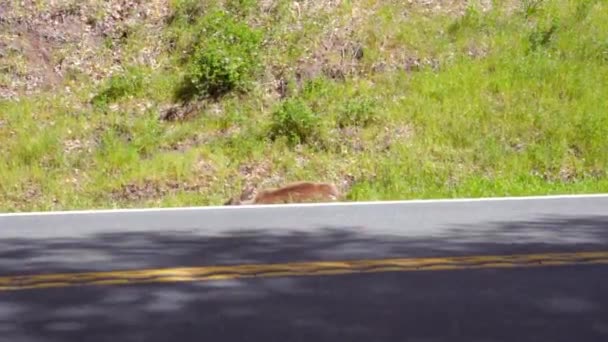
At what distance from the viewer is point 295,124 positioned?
1717cm

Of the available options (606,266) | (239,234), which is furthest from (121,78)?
(606,266)

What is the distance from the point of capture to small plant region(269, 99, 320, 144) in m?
17.1

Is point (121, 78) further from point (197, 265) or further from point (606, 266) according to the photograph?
point (606, 266)

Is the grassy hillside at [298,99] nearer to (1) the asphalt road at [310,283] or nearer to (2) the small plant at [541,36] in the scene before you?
(2) the small plant at [541,36]

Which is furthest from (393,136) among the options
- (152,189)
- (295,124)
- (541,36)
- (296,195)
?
(541,36)

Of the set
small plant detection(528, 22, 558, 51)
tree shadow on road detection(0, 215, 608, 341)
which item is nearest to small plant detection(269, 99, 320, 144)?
small plant detection(528, 22, 558, 51)

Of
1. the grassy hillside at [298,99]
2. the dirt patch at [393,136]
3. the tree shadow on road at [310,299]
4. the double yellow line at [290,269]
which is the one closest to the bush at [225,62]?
the grassy hillside at [298,99]

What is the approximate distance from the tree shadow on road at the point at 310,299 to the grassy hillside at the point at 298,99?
5.34 m

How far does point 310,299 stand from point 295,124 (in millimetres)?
9608

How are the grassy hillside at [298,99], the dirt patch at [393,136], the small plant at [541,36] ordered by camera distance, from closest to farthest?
the grassy hillside at [298,99], the dirt patch at [393,136], the small plant at [541,36]

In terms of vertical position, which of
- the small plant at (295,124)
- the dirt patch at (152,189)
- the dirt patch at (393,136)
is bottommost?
the dirt patch at (152,189)

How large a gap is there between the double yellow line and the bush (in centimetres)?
962

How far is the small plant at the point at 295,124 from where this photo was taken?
17.1 metres

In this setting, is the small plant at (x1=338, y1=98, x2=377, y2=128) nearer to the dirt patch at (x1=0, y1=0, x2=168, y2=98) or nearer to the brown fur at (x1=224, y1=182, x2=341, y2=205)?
the brown fur at (x1=224, y1=182, x2=341, y2=205)
